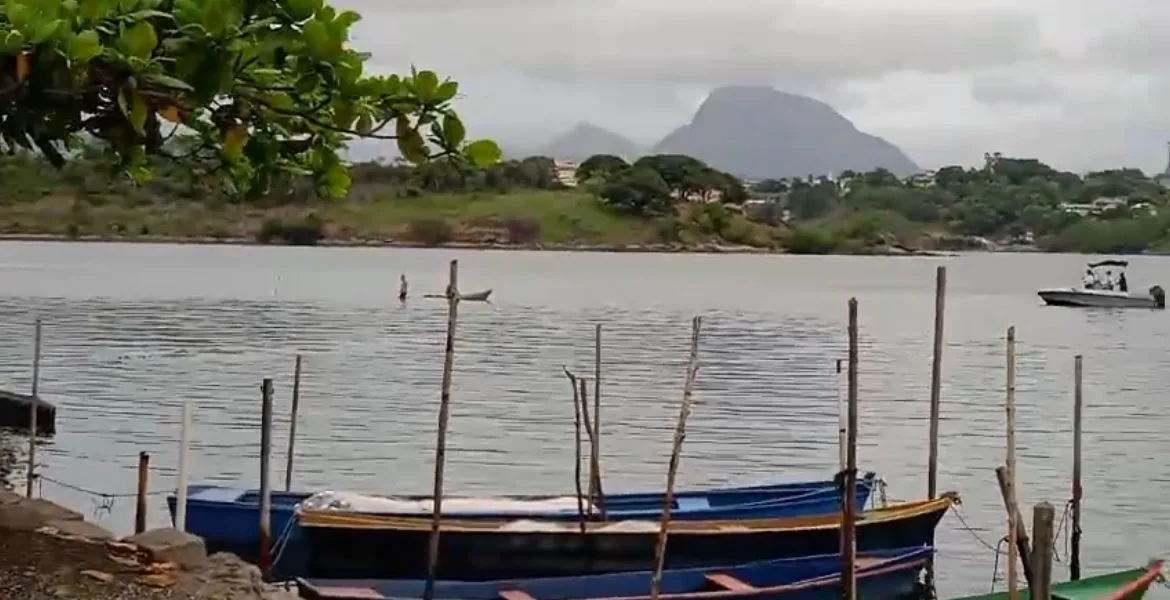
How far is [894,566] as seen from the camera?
712 inches

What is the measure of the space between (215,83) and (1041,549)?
7365 millimetres

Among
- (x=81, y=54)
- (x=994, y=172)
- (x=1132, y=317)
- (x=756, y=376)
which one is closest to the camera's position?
(x=81, y=54)

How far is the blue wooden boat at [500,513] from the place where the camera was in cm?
1695

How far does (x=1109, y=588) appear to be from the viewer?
1638cm

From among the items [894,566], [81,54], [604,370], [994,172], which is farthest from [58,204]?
[81,54]

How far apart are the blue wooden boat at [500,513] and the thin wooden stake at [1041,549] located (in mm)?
6849

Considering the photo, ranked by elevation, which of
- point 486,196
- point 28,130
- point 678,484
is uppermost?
point 486,196

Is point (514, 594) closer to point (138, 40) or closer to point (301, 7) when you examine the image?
point (301, 7)

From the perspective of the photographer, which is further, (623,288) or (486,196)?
(486,196)

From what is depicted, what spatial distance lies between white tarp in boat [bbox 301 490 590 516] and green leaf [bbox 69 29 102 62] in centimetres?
1181

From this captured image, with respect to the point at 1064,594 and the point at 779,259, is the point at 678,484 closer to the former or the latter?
the point at 1064,594

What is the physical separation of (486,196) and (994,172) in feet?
224

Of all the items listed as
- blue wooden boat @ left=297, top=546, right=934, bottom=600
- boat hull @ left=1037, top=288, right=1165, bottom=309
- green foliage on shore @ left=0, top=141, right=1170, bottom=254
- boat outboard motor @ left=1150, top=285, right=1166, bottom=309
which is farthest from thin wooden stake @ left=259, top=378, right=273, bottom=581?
green foliage on shore @ left=0, top=141, right=1170, bottom=254

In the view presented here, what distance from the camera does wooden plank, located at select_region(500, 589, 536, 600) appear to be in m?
15.7
